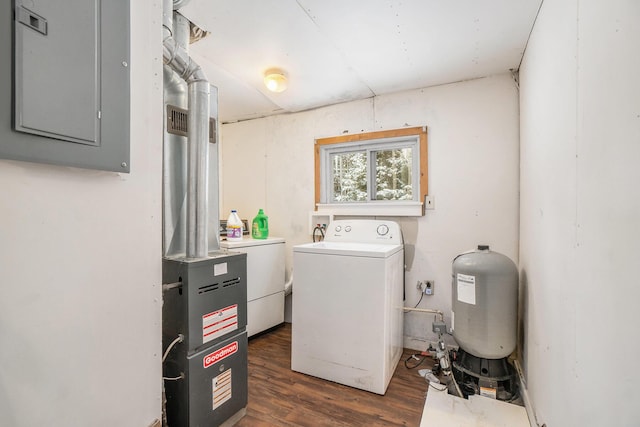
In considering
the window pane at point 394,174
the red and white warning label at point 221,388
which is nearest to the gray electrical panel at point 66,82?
the red and white warning label at point 221,388

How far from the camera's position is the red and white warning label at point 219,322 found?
4.60ft

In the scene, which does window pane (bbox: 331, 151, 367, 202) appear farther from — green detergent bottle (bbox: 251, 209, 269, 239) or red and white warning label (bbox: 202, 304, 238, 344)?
red and white warning label (bbox: 202, 304, 238, 344)

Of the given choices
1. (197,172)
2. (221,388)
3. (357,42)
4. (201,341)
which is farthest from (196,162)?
(357,42)

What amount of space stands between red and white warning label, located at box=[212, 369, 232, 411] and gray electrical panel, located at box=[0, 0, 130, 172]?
111 centimetres

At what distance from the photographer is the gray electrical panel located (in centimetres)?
65

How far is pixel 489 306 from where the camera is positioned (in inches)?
69.6

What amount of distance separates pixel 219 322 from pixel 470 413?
147 cm

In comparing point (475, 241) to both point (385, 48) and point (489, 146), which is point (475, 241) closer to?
point (489, 146)

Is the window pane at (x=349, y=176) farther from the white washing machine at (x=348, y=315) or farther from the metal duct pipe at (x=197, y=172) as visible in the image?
the metal duct pipe at (x=197, y=172)

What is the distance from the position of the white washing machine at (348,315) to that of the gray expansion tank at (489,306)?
48 centimetres

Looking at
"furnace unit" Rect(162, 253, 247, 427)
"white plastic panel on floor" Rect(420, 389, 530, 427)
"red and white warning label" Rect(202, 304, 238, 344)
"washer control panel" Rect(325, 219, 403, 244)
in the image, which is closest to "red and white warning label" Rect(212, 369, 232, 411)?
"furnace unit" Rect(162, 253, 247, 427)

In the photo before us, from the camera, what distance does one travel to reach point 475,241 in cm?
230

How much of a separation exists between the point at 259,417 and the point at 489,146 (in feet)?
7.85

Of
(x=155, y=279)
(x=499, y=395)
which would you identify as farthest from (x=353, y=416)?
(x=155, y=279)
